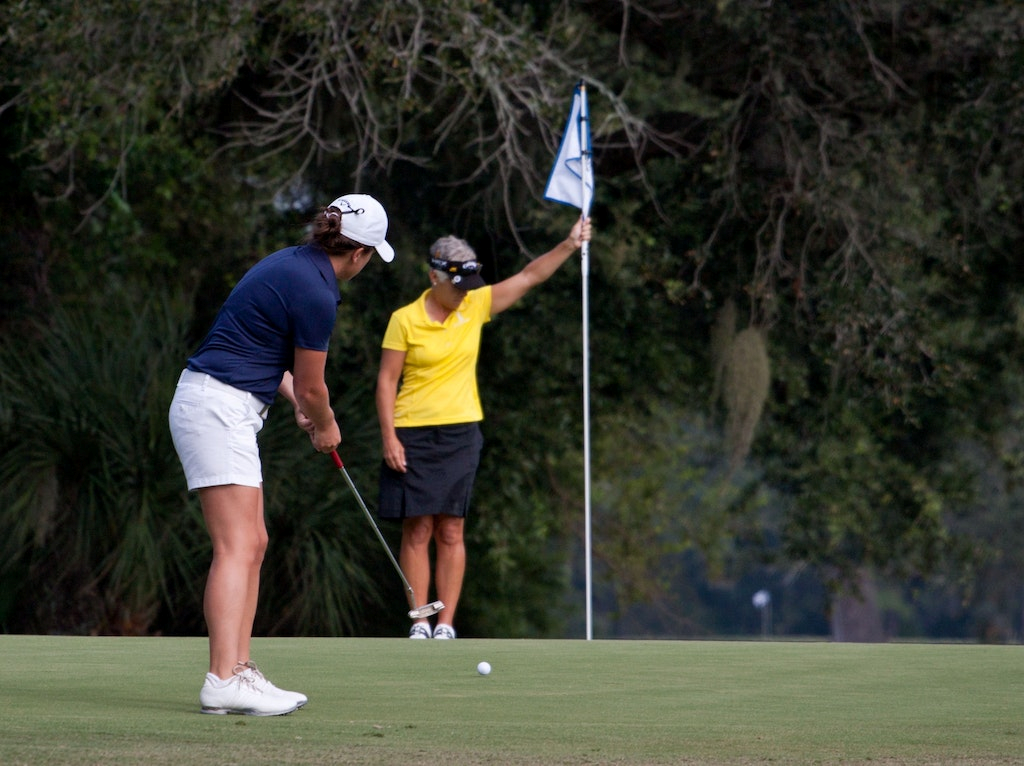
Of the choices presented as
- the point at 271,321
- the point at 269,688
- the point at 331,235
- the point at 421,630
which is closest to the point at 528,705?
the point at 269,688

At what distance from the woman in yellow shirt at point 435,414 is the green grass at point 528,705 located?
4.21 ft

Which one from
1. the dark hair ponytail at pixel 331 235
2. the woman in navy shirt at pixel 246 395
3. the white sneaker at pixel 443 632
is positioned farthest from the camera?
the white sneaker at pixel 443 632

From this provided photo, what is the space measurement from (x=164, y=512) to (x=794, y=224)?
4.96 metres

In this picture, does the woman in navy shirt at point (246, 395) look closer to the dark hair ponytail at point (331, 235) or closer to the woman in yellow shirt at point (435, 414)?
the dark hair ponytail at point (331, 235)

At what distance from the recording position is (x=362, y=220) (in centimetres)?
452

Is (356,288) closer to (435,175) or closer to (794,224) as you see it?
(435,175)

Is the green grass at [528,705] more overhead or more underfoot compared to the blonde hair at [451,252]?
more underfoot

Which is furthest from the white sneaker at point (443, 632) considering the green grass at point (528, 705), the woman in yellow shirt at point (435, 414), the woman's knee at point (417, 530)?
the green grass at point (528, 705)

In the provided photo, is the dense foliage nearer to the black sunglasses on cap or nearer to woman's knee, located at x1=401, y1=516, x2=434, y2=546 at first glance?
the black sunglasses on cap

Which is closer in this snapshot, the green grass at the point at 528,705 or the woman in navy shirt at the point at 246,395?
the green grass at the point at 528,705

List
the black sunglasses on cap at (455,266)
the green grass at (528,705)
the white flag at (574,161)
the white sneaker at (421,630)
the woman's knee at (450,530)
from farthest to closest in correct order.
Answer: the white flag at (574,161)
the woman's knee at (450,530)
the black sunglasses on cap at (455,266)
the white sneaker at (421,630)
the green grass at (528,705)

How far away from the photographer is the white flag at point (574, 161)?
943 cm

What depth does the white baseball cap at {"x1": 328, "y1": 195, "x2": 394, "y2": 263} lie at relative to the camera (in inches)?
178

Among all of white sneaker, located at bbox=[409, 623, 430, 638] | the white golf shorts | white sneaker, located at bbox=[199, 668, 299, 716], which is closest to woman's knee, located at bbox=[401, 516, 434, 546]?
white sneaker, located at bbox=[409, 623, 430, 638]
